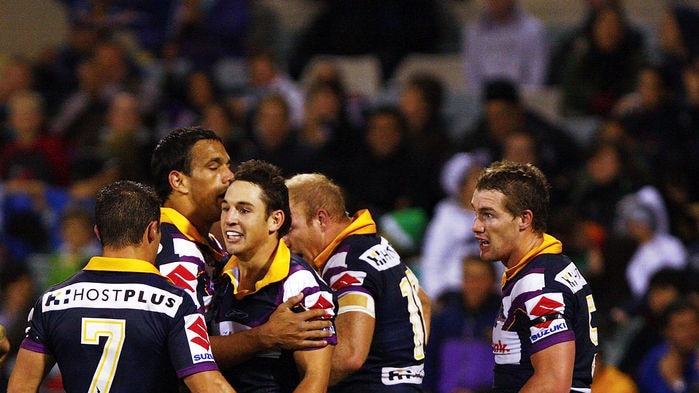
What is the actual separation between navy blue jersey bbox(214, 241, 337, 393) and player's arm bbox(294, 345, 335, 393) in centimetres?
7

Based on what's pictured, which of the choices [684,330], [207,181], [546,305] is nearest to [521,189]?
[546,305]

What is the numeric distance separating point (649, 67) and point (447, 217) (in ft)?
7.48

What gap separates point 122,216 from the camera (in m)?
5.20

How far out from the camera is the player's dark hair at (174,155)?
5.98 metres

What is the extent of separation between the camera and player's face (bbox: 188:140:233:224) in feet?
19.6

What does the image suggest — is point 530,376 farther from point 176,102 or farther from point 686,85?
point 176,102

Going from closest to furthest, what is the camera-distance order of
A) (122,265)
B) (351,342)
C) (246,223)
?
(122,265) < (246,223) < (351,342)

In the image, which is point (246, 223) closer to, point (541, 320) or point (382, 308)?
point (382, 308)

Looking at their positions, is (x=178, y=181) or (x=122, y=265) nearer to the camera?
(x=122, y=265)

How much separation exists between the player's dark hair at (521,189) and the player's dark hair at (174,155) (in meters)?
1.31

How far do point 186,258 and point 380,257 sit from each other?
885 millimetres

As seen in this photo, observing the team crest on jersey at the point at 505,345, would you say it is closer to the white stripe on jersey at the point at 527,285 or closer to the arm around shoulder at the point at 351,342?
the white stripe on jersey at the point at 527,285

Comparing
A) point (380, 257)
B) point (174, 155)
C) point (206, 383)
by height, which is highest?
point (174, 155)

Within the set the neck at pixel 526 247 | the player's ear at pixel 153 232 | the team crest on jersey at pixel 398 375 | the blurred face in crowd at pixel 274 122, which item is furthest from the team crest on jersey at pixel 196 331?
the blurred face in crowd at pixel 274 122
